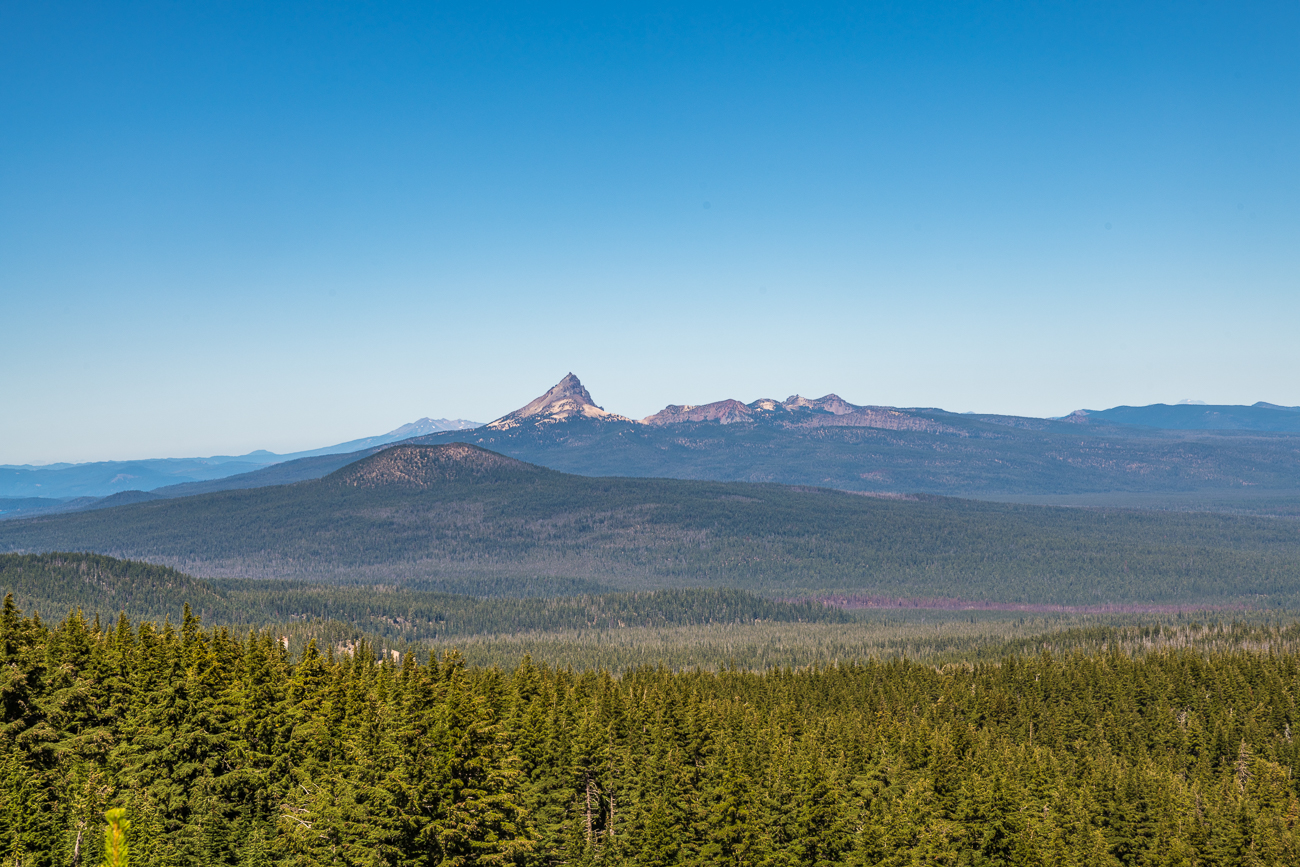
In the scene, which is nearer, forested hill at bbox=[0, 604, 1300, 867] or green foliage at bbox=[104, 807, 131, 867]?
green foliage at bbox=[104, 807, 131, 867]

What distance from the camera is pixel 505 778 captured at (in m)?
Result: 49.4

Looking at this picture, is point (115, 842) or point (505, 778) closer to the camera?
point (115, 842)

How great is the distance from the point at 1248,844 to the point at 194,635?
239 feet

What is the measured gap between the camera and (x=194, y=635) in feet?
202

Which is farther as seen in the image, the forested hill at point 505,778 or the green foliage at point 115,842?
the forested hill at point 505,778

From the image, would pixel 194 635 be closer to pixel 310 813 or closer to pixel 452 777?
pixel 310 813

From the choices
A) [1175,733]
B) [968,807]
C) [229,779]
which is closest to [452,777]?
[229,779]

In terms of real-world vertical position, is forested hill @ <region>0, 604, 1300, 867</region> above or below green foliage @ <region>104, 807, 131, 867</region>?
below

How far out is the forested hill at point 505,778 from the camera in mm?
44969

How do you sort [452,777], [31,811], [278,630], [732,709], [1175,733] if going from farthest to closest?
1. [278,630]
2. [1175,733]
3. [732,709]
4. [452,777]
5. [31,811]

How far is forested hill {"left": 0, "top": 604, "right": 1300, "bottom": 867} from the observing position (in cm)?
4497

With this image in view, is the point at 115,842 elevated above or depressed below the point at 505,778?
above

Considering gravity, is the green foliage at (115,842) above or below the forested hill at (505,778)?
above

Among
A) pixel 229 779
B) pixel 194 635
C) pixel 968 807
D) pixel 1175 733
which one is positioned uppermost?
pixel 194 635
